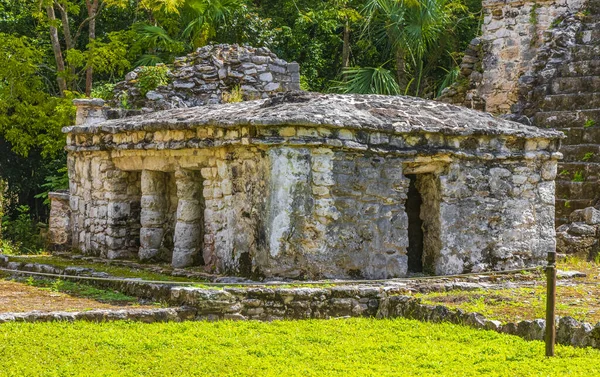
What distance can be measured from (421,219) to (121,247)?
409cm

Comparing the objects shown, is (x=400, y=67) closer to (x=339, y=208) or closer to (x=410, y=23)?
(x=410, y=23)

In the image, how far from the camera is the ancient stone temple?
33.0 ft

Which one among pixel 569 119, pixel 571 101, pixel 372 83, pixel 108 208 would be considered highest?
pixel 372 83

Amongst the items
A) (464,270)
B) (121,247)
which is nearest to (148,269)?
(121,247)

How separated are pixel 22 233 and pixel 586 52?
33.8 ft

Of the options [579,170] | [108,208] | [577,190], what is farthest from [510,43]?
[108,208]

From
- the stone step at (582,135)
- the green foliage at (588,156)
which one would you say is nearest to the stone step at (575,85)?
the stone step at (582,135)

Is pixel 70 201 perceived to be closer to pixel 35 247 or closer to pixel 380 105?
pixel 35 247

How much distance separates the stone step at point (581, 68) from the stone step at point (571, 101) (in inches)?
17.9

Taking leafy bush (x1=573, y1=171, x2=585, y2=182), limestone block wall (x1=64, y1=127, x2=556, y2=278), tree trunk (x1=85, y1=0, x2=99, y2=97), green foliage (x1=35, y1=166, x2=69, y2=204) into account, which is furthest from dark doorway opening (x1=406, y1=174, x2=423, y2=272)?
tree trunk (x1=85, y1=0, x2=99, y2=97)

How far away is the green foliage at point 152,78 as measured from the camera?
1480 cm

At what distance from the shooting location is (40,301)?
9.91 metres

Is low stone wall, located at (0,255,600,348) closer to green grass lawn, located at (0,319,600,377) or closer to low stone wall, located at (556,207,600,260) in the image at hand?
green grass lawn, located at (0,319,600,377)

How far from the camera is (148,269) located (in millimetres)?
11789
